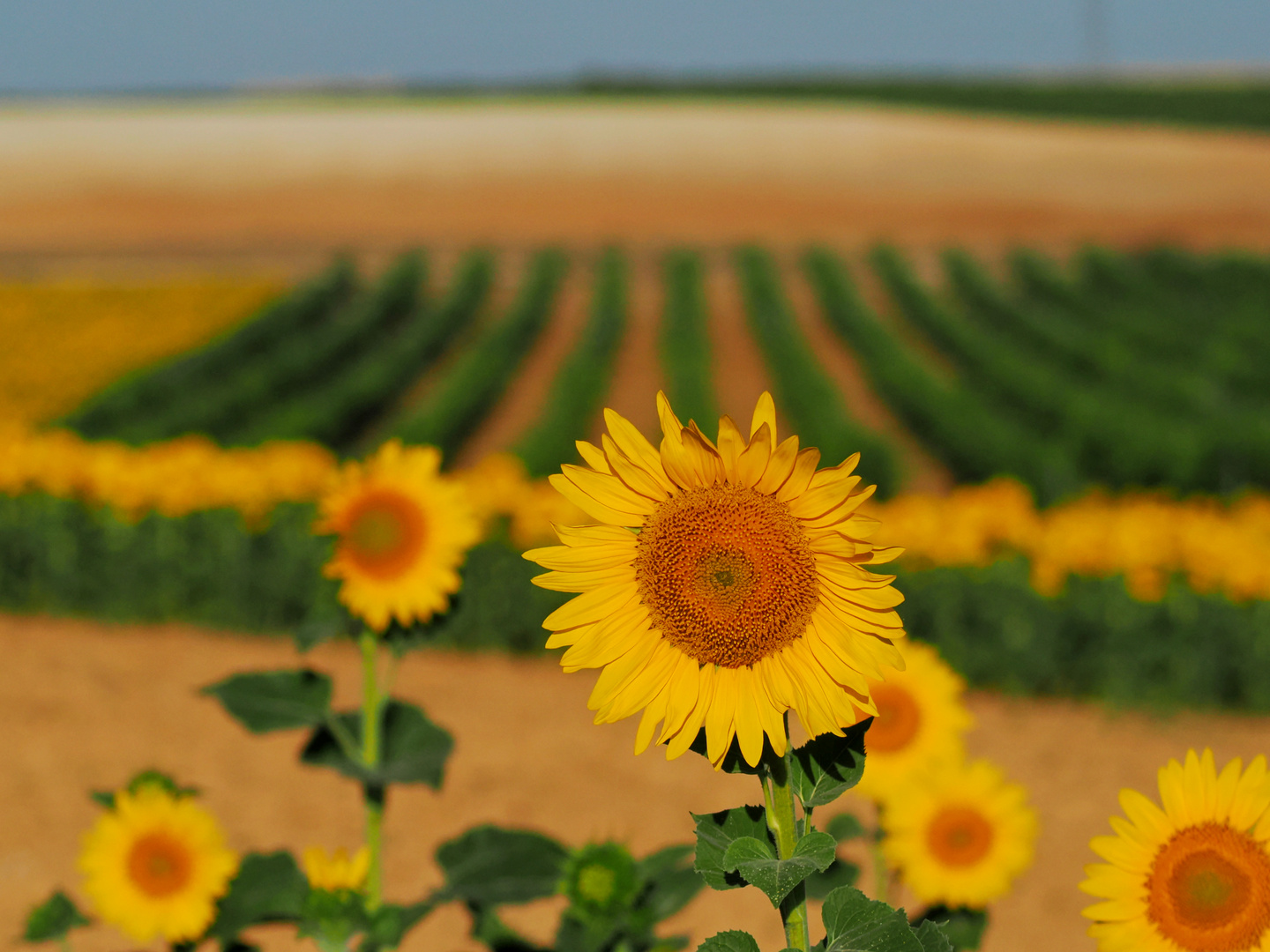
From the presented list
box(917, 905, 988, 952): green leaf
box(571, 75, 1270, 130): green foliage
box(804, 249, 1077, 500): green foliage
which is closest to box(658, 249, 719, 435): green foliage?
box(804, 249, 1077, 500): green foliage

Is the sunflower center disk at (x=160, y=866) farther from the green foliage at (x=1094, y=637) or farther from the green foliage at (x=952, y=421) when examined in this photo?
the green foliage at (x=952, y=421)

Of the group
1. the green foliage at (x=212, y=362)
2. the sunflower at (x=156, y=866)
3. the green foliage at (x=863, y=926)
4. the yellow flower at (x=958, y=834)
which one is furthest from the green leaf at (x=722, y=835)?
the green foliage at (x=212, y=362)

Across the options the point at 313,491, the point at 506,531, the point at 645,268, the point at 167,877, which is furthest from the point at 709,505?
the point at 645,268

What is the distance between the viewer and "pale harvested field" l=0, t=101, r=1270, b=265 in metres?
41.0

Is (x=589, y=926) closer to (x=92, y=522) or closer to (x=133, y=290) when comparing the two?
(x=92, y=522)

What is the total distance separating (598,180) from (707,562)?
166ft

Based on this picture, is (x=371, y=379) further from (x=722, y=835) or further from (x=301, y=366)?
(x=722, y=835)

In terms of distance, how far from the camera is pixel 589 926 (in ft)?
8.77

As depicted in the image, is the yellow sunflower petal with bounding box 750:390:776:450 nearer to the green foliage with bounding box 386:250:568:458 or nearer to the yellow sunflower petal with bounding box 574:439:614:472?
the yellow sunflower petal with bounding box 574:439:614:472

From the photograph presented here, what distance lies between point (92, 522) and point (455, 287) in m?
18.6

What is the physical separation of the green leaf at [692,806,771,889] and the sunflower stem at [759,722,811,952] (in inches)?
1.1

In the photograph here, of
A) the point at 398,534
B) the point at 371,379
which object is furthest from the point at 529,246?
the point at 398,534

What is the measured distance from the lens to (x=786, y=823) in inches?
64.7

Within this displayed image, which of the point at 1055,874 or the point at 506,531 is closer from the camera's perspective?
the point at 1055,874
